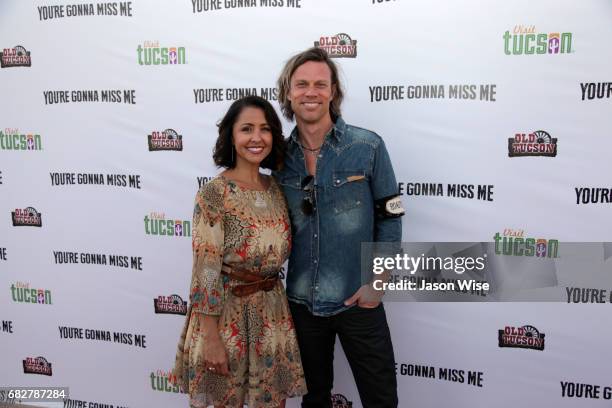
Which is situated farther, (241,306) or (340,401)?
(340,401)

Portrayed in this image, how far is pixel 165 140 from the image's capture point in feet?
7.56

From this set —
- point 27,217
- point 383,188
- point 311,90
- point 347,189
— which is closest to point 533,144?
point 383,188

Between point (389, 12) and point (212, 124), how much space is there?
3.21 feet

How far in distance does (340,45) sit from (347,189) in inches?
31.3

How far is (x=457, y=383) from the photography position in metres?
2.16

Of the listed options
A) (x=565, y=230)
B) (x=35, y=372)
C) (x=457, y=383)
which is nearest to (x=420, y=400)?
(x=457, y=383)

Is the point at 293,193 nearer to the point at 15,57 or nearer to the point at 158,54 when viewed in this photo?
the point at 158,54

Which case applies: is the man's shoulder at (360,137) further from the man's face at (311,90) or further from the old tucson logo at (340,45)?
the old tucson logo at (340,45)

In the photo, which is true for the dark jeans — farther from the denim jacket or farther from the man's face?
the man's face

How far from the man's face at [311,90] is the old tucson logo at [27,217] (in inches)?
70.4

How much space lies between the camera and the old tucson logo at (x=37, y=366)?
2668mm

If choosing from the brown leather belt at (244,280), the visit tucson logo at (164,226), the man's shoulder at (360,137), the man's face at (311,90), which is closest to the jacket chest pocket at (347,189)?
the man's shoulder at (360,137)

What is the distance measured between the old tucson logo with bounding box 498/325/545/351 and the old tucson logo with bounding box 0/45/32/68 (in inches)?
110

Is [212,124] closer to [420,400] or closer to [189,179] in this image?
[189,179]
